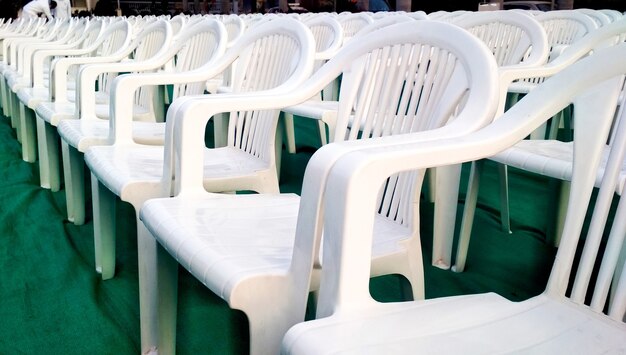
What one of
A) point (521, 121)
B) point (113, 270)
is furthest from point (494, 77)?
point (113, 270)

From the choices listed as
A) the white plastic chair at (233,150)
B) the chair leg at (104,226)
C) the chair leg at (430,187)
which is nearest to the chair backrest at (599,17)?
the chair leg at (430,187)

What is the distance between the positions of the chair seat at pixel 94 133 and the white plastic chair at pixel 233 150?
13 centimetres

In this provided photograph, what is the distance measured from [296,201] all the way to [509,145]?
2.29 ft

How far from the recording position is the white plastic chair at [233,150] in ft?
5.69

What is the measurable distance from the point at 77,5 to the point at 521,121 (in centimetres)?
2507

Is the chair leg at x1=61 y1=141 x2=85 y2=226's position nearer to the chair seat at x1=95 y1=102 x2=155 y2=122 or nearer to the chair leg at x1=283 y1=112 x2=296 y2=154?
the chair seat at x1=95 y1=102 x2=155 y2=122

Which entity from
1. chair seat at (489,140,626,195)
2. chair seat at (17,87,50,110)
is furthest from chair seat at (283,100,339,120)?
chair seat at (17,87,50,110)

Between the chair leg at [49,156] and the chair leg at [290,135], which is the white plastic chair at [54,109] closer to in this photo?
the chair leg at [49,156]

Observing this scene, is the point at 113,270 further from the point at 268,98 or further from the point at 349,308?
the point at 349,308

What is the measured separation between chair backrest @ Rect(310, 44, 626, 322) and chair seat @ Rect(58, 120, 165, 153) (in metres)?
1.47

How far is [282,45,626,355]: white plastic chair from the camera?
0.88 metres

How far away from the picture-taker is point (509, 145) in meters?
1.03

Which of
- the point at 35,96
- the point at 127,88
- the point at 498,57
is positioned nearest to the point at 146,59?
the point at 35,96

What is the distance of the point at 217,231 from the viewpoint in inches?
52.2
